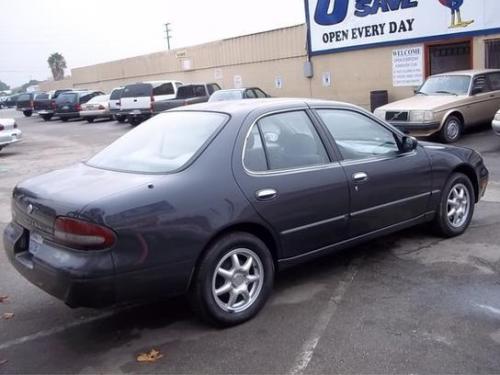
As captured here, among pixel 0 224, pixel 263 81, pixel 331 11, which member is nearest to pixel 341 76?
pixel 331 11

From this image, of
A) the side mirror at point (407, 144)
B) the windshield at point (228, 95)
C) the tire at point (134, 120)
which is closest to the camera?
the side mirror at point (407, 144)

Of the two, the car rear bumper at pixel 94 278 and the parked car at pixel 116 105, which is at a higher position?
the parked car at pixel 116 105

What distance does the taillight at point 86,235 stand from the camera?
337cm

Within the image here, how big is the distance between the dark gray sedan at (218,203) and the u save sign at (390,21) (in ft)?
41.6

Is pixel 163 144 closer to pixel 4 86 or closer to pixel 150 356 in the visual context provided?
pixel 150 356

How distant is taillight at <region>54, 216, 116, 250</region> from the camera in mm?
3373

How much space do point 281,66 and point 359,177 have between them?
2008cm

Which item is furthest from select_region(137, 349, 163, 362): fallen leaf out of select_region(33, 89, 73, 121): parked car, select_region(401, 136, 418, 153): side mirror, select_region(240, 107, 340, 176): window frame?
select_region(33, 89, 73, 121): parked car

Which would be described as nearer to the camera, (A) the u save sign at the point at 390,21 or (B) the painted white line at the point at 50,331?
(B) the painted white line at the point at 50,331

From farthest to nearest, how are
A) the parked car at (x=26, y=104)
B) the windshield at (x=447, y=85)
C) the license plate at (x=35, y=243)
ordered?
the parked car at (x=26, y=104) → the windshield at (x=447, y=85) → the license plate at (x=35, y=243)

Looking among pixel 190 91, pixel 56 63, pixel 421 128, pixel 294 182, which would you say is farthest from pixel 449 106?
pixel 56 63

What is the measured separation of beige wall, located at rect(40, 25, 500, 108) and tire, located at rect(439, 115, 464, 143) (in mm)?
4812

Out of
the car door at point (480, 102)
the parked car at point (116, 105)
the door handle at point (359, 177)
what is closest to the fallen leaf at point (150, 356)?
the door handle at point (359, 177)

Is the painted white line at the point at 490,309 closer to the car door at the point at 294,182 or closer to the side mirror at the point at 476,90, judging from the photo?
the car door at the point at 294,182
